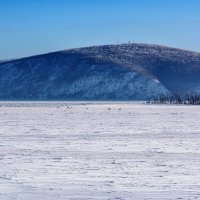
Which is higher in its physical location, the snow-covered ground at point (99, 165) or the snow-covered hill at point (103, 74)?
the snow-covered hill at point (103, 74)

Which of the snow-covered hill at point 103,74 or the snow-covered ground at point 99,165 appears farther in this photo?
the snow-covered hill at point 103,74

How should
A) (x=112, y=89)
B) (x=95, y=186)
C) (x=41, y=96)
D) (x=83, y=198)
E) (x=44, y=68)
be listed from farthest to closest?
(x=44, y=68), (x=41, y=96), (x=112, y=89), (x=95, y=186), (x=83, y=198)

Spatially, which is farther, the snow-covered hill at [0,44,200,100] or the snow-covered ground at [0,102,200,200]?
the snow-covered hill at [0,44,200,100]

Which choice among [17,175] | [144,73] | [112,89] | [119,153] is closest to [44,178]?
[17,175]

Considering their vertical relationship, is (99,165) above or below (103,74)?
below

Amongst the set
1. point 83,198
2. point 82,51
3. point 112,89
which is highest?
point 82,51

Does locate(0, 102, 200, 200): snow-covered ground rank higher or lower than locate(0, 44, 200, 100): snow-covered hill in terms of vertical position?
lower

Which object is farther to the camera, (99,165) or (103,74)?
(103,74)

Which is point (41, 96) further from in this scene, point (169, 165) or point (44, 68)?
point (169, 165)
